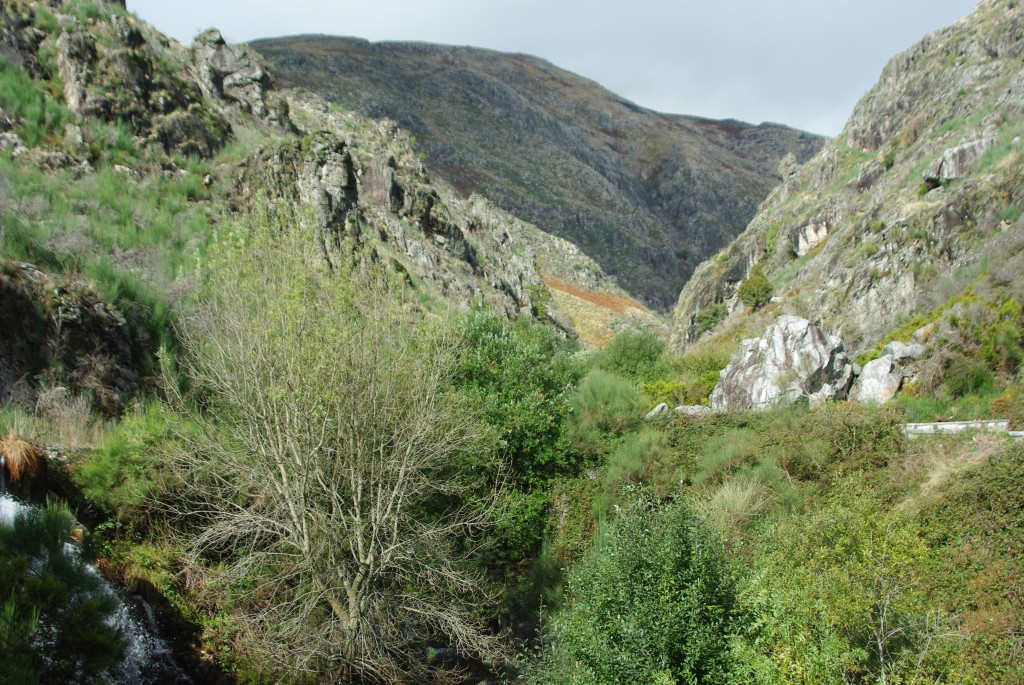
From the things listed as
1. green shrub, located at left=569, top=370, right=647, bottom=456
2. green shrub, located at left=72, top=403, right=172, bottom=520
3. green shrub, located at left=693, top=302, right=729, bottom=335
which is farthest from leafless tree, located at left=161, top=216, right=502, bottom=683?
green shrub, located at left=693, top=302, right=729, bottom=335

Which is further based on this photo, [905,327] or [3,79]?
[905,327]

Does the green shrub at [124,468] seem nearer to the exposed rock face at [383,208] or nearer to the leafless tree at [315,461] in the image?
the leafless tree at [315,461]

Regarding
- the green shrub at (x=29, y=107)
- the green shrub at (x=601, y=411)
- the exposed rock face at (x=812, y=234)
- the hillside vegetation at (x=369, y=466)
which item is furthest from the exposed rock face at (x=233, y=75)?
the exposed rock face at (x=812, y=234)

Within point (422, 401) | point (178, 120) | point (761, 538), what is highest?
point (178, 120)

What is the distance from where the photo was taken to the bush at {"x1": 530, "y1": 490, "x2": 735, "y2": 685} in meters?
7.99

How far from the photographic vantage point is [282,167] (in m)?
18.2

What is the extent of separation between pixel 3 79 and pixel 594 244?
6387cm

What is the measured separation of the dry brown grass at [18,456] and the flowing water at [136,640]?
0.46ft

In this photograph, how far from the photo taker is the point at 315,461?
9852 millimetres

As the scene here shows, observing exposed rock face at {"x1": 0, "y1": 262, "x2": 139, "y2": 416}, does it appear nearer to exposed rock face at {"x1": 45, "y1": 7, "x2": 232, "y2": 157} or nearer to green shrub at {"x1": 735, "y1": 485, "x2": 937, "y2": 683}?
exposed rock face at {"x1": 45, "y1": 7, "x2": 232, "y2": 157}

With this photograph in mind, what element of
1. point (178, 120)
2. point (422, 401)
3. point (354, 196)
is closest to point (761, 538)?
point (422, 401)

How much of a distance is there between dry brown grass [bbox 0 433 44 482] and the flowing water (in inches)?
5.5

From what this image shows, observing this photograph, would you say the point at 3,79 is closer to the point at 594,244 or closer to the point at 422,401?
the point at 422,401

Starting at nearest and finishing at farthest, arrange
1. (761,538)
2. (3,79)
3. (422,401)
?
(761,538) → (422,401) → (3,79)
